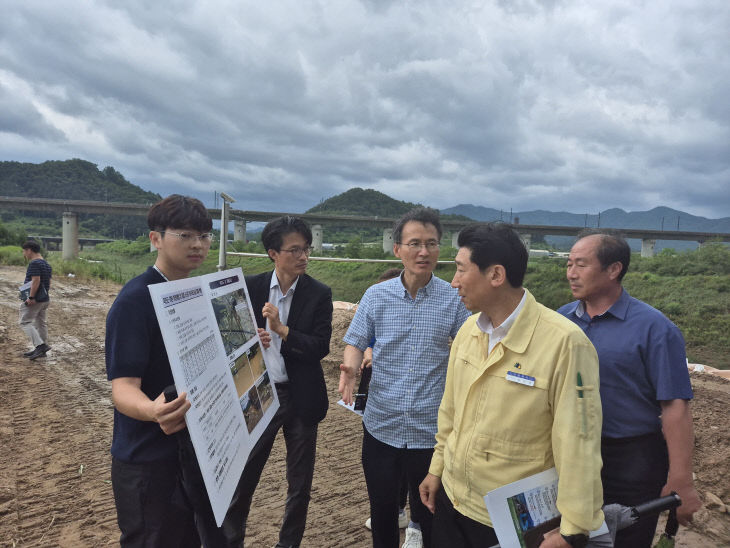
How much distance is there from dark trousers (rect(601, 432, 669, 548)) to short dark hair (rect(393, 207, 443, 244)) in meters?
1.27

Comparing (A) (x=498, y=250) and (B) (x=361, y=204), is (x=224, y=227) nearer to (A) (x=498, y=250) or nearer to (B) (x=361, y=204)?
(A) (x=498, y=250)

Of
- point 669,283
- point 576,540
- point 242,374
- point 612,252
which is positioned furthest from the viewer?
point 669,283

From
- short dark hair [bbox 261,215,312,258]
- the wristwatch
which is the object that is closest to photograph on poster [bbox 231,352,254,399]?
short dark hair [bbox 261,215,312,258]

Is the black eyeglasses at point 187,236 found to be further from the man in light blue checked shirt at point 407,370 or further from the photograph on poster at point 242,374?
the man in light blue checked shirt at point 407,370

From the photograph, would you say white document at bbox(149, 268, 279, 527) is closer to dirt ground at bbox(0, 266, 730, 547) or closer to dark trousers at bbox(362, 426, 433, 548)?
dark trousers at bbox(362, 426, 433, 548)

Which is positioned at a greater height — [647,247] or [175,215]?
[175,215]

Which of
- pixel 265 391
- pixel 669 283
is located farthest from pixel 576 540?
pixel 669 283

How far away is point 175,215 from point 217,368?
612 millimetres

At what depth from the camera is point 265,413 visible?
2.06 metres

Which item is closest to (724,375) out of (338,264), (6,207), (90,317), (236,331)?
(236,331)

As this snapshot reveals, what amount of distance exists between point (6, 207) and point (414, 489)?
50.5 m

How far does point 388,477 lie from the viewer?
91.3 inches

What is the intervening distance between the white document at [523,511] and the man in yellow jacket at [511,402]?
0.05 m

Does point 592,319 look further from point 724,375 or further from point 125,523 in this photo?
point 724,375
